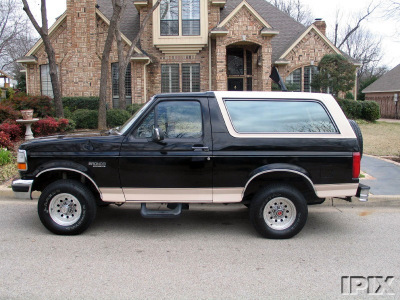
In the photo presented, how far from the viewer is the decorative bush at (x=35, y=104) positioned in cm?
1603

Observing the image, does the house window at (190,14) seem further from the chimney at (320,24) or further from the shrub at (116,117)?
the chimney at (320,24)

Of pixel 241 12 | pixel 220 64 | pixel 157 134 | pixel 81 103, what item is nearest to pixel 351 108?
pixel 220 64

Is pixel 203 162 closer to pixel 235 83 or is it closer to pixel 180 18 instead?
pixel 180 18

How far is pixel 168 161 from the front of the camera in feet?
17.5

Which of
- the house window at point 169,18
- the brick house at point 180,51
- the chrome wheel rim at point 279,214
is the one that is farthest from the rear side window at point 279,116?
the house window at point 169,18

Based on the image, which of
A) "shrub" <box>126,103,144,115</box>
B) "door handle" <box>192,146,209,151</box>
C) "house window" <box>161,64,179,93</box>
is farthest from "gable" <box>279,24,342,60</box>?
"door handle" <box>192,146,209,151</box>

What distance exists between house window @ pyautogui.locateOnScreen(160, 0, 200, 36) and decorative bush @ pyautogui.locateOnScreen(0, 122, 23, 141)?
10.9 m

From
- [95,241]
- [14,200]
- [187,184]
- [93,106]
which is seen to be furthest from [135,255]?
[93,106]

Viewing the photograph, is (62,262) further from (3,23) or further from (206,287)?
(3,23)

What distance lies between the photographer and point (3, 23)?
41844 mm

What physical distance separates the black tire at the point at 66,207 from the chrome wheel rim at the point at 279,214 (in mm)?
2435

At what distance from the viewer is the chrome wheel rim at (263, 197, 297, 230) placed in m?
5.42

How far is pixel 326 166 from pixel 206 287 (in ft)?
8.12

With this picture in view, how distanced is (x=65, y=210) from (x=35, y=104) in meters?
12.3
